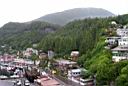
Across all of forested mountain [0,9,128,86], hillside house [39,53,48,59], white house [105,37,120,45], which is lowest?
hillside house [39,53,48,59]

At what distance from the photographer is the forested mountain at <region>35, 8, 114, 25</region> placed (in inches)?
2540

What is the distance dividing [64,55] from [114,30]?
3184 millimetres

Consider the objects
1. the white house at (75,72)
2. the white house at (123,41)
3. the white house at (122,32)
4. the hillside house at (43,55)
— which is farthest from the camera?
the hillside house at (43,55)

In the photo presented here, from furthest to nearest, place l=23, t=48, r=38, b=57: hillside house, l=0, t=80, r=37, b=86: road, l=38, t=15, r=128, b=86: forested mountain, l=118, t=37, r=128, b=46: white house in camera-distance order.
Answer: l=23, t=48, r=38, b=57: hillside house
l=0, t=80, r=37, b=86: road
l=118, t=37, r=128, b=46: white house
l=38, t=15, r=128, b=86: forested mountain

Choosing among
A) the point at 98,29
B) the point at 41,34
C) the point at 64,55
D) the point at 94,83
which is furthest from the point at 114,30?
the point at 41,34

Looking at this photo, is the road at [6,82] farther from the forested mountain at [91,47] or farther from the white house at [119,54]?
the white house at [119,54]

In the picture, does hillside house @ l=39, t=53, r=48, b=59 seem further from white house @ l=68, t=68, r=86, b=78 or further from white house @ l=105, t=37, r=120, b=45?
white house @ l=68, t=68, r=86, b=78

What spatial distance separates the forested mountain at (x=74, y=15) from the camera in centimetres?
6451

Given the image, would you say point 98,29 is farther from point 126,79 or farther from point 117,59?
point 126,79

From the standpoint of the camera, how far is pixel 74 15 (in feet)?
223

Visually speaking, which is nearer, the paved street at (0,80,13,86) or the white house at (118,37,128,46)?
the white house at (118,37,128,46)

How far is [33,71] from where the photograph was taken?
66.4ft

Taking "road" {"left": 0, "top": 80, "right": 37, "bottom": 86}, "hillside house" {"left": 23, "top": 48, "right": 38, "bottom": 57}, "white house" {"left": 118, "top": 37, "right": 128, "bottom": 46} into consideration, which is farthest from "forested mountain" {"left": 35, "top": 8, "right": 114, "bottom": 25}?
"white house" {"left": 118, "top": 37, "right": 128, "bottom": 46}

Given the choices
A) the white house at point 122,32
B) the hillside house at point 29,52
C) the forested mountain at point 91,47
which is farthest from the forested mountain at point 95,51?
the white house at point 122,32
